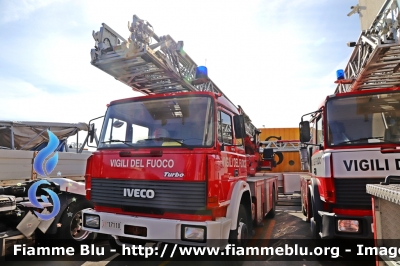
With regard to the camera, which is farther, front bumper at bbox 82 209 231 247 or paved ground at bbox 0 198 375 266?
paved ground at bbox 0 198 375 266

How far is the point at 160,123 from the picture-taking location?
3.78 m

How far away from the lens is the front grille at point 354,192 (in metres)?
3.38

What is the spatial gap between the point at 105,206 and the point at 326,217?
Answer: 119 inches

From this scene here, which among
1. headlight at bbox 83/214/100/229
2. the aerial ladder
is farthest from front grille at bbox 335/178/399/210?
headlight at bbox 83/214/100/229

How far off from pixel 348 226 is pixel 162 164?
2.52 meters

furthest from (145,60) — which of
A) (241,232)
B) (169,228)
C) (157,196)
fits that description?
(241,232)

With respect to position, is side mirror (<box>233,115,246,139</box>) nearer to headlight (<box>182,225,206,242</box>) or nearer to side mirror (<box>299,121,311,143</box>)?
side mirror (<box>299,121,311,143</box>)

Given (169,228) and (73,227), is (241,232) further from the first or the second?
(73,227)

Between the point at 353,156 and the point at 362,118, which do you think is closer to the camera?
the point at 353,156

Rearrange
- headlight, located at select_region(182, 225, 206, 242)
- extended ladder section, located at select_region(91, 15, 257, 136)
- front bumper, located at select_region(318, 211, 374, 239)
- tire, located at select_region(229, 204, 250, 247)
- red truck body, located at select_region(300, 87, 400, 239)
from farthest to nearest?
extended ladder section, located at select_region(91, 15, 257, 136)
tire, located at select_region(229, 204, 250, 247)
red truck body, located at select_region(300, 87, 400, 239)
front bumper, located at select_region(318, 211, 374, 239)
headlight, located at select_region(182, 225, 206, 242)

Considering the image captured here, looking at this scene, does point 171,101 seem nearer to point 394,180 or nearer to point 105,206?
point 105,206

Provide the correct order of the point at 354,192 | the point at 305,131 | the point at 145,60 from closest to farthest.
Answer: the point at 354,192 < the point at 145,60 < the point at 305,131

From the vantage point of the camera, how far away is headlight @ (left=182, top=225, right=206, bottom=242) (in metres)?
2.83

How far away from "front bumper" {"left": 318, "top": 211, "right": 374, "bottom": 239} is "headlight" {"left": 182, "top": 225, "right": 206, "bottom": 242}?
179cm
